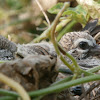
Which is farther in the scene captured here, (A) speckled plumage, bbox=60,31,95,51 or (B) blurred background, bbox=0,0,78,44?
(B) blurred background, bbox=0,0,78,44

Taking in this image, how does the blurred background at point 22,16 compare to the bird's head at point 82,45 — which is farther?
the blurred background at point 22,16

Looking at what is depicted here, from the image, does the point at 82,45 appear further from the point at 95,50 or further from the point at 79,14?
the point at 79,14

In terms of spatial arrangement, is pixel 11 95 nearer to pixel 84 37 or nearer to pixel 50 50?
pixel 50 50

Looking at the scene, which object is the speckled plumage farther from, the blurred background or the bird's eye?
the blurred background

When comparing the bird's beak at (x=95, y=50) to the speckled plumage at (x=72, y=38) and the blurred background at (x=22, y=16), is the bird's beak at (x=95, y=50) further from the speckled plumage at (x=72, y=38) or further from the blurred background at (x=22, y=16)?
the blurred background at (x=22, y=16)

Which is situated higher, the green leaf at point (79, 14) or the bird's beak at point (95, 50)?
the green leaf at point (79, 14)

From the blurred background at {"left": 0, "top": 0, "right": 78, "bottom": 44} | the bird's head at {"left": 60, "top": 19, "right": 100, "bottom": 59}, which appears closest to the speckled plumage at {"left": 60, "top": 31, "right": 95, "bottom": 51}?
the bird's head at {"left": 60, "top": 19, "right": 100, "bottom": 59}

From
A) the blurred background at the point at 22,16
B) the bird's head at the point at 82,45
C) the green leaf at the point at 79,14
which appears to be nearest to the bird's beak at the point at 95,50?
the bird's head at the point at 82,45

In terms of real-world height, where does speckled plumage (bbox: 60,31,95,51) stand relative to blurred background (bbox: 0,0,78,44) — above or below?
above

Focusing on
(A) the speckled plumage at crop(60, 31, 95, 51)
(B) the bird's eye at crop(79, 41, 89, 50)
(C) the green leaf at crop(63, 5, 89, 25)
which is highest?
(C) the green leaf at crop(63, 5, 89, 25)

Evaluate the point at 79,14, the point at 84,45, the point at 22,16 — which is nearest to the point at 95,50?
the point at 84,45

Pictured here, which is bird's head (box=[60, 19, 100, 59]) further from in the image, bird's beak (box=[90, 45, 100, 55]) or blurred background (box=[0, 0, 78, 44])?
blurred background (box=[0, 0, 78, 44])
